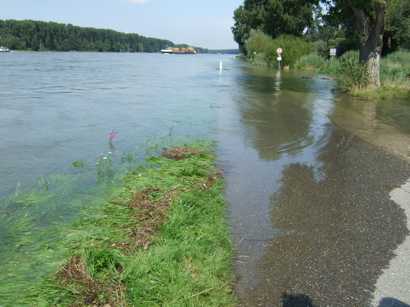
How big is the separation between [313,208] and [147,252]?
300cm

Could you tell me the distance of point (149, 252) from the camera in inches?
199

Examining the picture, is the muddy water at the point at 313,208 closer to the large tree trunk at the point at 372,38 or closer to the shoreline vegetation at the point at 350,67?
the shoreline vegetation at the point at 350,67

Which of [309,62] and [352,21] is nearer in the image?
[352,21]

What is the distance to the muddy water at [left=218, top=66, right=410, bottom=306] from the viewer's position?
4.81m

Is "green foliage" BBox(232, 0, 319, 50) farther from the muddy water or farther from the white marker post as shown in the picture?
the muddy water

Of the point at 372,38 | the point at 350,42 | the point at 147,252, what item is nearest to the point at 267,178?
the point at 147,252

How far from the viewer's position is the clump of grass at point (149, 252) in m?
4.38

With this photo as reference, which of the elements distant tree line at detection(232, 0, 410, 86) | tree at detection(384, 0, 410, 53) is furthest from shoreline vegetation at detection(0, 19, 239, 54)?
tree at detection(384, 0, 410, 53)

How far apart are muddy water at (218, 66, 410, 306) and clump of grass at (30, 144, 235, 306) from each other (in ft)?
1.10

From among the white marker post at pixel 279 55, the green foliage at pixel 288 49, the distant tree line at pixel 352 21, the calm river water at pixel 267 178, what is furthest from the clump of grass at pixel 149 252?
the green foliage at pixel 288 49

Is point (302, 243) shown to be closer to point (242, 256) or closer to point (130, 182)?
point (242, 256)

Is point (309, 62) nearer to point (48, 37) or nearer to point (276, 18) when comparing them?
point (276, 18)

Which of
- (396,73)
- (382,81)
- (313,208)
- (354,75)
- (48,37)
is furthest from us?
(48,37)

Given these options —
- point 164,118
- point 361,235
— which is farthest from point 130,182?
point 164,118
